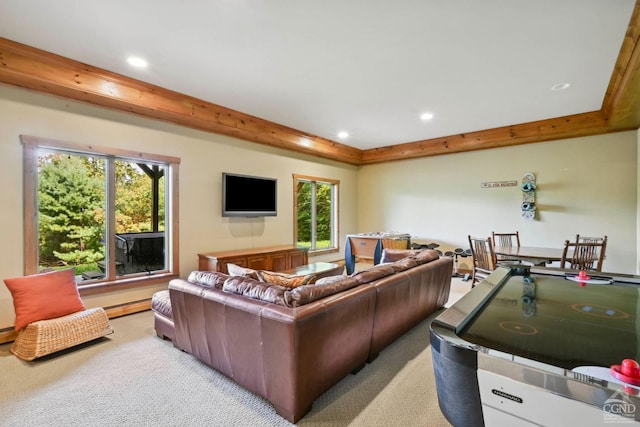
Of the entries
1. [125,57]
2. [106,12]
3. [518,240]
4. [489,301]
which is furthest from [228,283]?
[518,240]

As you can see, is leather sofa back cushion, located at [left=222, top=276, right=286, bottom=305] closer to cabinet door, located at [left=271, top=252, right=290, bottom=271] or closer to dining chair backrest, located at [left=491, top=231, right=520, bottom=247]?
cabinet door, located at [left=271, top=252, right=290, bottom=271]

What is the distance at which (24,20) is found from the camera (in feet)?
8.21

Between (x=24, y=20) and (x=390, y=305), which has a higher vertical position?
(x=24, y=20)

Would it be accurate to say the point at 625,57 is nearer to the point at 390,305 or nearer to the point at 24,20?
the point at 390,305

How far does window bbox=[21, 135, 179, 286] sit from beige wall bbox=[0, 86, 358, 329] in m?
0.12

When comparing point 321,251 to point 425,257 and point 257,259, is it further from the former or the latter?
point 425,257

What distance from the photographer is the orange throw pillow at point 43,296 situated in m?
2.79

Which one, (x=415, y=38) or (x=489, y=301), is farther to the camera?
(x=415, y=38)

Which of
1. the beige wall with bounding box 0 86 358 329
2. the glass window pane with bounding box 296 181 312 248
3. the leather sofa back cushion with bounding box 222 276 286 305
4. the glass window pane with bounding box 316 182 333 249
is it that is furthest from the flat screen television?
the leather sofa back cushion with bounding box 222 276 286 305

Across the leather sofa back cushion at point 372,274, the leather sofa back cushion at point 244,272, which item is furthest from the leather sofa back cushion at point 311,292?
the leather sofa back cushion at point 244,272

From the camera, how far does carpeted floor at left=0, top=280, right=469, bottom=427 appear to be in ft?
6.35

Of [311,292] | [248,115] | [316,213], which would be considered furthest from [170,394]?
[316,213]

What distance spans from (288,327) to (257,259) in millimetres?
3178

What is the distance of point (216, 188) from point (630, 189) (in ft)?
22.4
